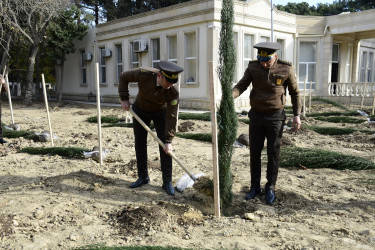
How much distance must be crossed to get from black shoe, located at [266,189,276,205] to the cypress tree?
47 centimetres

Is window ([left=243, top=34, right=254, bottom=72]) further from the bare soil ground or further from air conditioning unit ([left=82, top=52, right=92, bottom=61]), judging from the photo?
the bare soil ground

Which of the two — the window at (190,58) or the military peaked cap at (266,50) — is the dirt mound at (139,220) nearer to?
the military peaked cap at (266,50)

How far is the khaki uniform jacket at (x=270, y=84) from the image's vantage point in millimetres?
3879

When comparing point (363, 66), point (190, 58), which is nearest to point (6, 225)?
point (190, 58)

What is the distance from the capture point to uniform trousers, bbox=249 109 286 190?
3.97m

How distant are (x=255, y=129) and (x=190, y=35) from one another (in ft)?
36.5

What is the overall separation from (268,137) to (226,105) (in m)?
0.73

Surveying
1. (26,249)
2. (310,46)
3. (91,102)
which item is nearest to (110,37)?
(91,102)

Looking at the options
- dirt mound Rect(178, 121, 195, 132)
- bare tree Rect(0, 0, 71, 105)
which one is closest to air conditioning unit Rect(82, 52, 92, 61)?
bare tree Rect(0, 0, 71, 105)

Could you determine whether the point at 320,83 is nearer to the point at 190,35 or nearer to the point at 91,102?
the point at 190,35

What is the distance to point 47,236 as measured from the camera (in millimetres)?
3137

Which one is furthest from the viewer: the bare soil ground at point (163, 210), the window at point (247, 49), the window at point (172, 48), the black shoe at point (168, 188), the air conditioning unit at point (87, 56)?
the air conditioning unit at point (87, 56)

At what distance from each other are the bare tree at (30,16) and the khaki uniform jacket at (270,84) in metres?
13.5

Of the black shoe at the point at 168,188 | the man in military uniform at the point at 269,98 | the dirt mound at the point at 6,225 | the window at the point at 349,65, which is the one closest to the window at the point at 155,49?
the window at the point at 349,65
